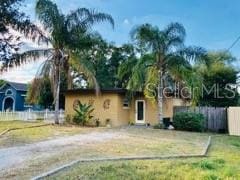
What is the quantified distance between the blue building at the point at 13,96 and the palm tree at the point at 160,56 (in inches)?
818

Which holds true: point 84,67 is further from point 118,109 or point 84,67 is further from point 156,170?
point 156,170

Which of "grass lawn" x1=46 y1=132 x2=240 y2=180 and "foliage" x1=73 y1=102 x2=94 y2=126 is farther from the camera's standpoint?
"foliage" x1=73 y1=102 x2=94 y2=126

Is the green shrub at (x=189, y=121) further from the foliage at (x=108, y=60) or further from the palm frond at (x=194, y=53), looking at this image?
the foliage at (x=108, y=60)

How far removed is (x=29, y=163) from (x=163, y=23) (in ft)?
53.8

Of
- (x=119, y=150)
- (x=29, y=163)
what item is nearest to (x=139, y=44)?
(x=119, y=150)

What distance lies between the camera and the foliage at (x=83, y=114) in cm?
2411

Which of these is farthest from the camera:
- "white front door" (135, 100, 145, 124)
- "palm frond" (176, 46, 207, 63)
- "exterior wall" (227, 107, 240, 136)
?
"white front door" (135, 100, 145, 124)

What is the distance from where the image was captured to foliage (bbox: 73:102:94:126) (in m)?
24.1

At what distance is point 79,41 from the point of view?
A: 22.5m

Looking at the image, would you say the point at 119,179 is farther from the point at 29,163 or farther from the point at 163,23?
the point at 163,23

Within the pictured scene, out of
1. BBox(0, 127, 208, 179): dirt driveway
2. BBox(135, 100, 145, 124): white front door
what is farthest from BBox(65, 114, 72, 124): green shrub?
BBox(0, 127, 208, 179): dirt driveway

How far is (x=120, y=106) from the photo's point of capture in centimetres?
2452

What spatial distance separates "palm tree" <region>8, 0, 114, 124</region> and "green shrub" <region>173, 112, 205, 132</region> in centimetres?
595

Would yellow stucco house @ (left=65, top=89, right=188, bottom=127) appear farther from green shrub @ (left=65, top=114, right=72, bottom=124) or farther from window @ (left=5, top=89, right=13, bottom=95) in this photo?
window @ (left=5, top=89, right=13, bottom=95)
